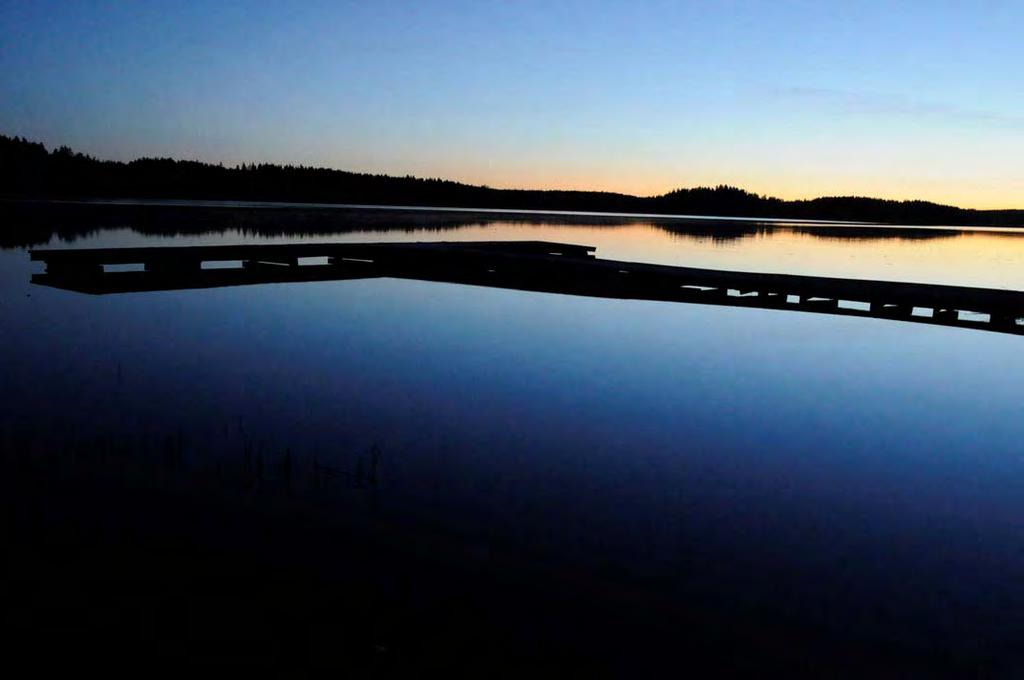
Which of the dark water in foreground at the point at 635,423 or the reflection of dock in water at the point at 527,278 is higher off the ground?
the reflection of dock in water at the point at 527,278

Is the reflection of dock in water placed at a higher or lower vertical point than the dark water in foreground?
higher

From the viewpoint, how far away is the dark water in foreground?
4922 mm

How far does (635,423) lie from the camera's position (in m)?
8.34

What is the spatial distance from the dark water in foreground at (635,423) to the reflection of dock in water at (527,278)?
1.42 m

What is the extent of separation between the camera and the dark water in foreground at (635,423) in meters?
4.92

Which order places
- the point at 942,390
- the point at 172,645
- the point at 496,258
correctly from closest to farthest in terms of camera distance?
1. the point at 172,645
2. the point at 942,390
3. the point at 496,258

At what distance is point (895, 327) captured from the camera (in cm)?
1658

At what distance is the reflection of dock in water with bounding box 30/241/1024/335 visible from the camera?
1759cm

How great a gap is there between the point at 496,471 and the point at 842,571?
279 cm

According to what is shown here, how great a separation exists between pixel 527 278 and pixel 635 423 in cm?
1566

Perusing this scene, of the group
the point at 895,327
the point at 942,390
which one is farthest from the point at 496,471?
the point at 895,327

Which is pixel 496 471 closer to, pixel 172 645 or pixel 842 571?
pixel 842 571

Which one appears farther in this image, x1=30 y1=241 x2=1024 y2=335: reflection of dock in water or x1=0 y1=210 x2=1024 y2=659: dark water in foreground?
x1=30 y1=241 x2=1024 y2=335: reflection of dock in water

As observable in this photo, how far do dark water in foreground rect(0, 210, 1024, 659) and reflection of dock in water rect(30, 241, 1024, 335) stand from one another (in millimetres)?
1422
